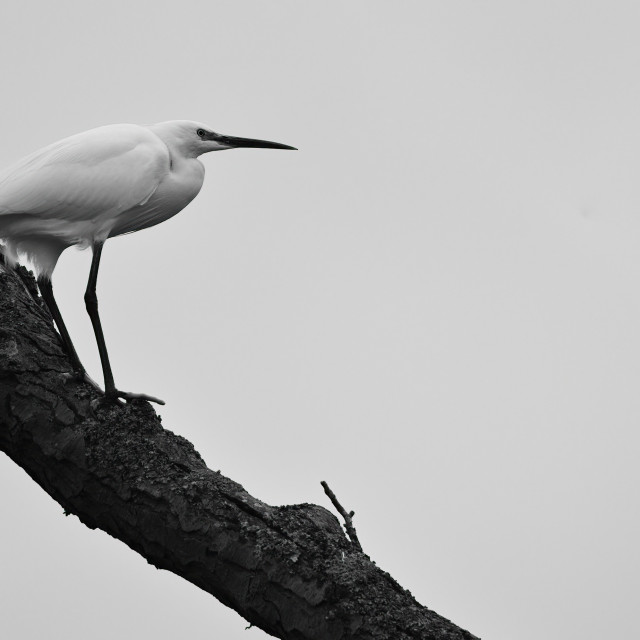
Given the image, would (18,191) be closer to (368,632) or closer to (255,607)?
(255,607)

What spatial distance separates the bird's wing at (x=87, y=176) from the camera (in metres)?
6.34

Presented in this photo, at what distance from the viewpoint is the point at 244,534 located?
13.5 feet

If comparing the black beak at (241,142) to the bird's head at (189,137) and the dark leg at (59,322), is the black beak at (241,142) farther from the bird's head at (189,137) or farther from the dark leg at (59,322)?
the dark leg at (59,322)

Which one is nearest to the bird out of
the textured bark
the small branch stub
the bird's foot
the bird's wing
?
the bird's wing

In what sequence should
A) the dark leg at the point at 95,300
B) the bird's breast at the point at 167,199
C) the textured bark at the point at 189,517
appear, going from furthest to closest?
the bird's breast at the point at 167,199 < the dark leg at the point at 95,300 < the textured bark at the point at 189,517

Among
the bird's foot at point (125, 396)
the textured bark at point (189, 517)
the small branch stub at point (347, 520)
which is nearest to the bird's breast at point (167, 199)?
the bird's foot at point (125, 396)

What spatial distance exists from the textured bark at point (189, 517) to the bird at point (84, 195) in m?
1.48

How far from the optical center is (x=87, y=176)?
21.4ft

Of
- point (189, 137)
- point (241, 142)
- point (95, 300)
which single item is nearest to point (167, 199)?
point (189, 137)

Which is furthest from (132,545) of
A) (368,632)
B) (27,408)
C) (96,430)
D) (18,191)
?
(18,191)

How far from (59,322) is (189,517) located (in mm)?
2295

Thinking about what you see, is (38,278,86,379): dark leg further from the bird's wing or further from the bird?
the bird's wing

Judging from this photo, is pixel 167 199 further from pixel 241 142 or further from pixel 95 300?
pixel 241 142

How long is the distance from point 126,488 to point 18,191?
111 inches
